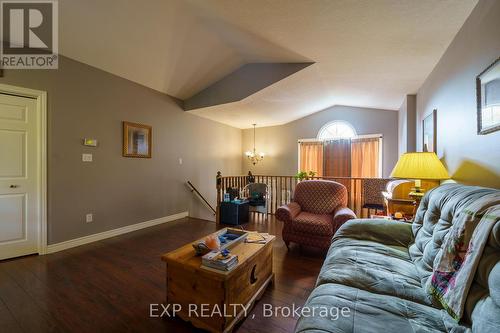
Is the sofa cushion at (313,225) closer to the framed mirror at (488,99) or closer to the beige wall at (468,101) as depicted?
the beige wall at (468,101)

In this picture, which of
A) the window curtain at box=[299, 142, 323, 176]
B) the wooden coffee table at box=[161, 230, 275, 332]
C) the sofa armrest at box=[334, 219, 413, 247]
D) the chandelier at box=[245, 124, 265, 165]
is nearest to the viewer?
Result: the wooden coffee table at box=[161, 230, 275, 332]

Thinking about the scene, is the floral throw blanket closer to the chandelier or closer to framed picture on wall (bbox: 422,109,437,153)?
framed picture on wall (bbox: 422,109,437,153)

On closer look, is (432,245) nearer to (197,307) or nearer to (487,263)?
(487,263)

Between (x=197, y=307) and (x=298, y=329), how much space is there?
87cm

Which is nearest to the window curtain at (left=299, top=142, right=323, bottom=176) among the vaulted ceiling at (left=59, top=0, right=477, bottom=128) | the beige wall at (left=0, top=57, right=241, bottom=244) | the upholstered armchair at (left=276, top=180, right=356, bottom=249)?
the vaulted ceiling at (left=59, top=0, right=477, bottom=128)

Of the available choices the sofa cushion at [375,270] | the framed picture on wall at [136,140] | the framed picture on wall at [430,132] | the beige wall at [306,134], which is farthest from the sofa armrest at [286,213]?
the beige wall at [306,134]

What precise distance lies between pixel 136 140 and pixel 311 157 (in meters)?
4.52

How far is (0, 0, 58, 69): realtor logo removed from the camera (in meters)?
2.39

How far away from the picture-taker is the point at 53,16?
2477mm

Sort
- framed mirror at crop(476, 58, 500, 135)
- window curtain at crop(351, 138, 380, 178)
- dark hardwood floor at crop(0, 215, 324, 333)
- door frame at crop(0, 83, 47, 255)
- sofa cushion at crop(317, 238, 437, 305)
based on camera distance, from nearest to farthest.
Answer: sofa cushion at crop(317, 238, 437, 305) < framed mirror at crop(476, 58, 500, 135) < dark hardwood floor at crop(0, 215, 324, 333) < door frame at crop(0, 83, 47, 255) < window curtain at crop(351, 138, 380, 178)

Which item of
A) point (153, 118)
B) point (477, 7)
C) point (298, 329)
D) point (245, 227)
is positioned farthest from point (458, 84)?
point (153, 118)

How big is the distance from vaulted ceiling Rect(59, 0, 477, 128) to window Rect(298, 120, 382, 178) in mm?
1178

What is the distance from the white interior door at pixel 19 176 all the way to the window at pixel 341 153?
5.66 m

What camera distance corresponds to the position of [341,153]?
231 inches
